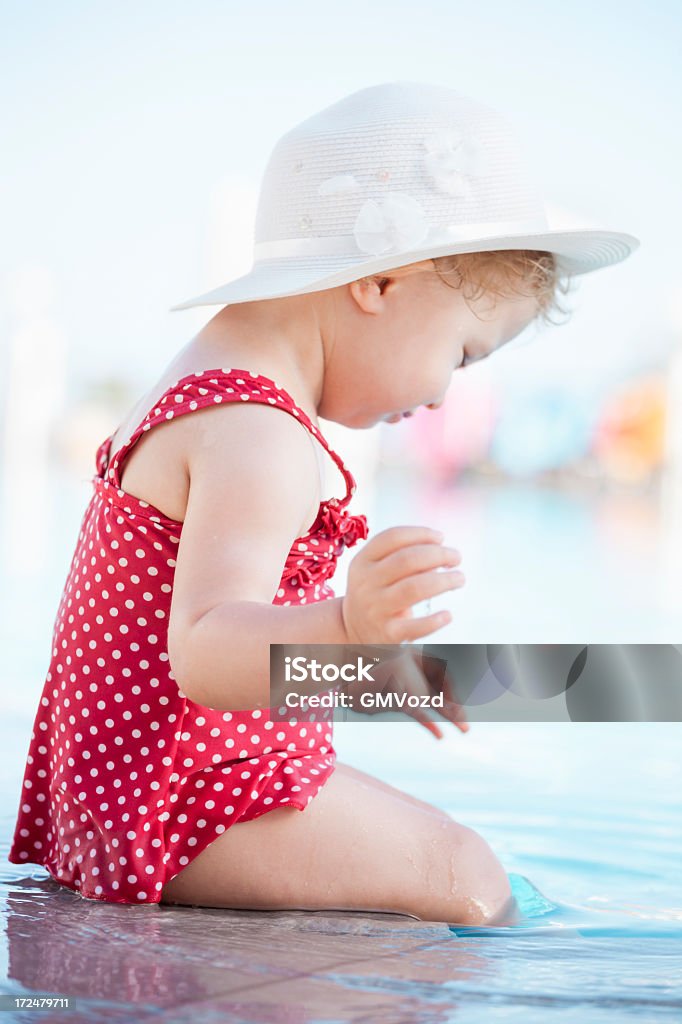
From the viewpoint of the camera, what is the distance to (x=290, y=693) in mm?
855

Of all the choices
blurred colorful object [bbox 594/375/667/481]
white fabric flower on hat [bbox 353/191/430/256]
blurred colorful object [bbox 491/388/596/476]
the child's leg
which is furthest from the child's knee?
blurred colorful object [bbox 491/388/596/476]

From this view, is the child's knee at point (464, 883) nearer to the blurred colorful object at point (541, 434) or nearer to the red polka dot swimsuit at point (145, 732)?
the red polka dot swimsuit at point (145, 732)

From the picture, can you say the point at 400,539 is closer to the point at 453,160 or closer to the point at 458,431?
the point at 453,160

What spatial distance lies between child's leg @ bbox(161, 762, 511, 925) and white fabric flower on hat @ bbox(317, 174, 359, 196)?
19.8 inches

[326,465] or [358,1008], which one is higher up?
[326,465]

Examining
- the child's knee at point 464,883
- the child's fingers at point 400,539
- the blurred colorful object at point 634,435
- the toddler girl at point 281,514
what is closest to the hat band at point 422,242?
the toddler girl at point 281,514

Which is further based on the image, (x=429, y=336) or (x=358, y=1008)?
(x=429, y=336)

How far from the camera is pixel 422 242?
1119mm

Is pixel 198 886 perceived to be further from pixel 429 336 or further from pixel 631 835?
pixel 631 835

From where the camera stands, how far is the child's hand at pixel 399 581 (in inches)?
30.3

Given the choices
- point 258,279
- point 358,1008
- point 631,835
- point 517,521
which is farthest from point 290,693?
point 517,521

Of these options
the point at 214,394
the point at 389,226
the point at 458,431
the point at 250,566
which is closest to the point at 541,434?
the point at 458,431

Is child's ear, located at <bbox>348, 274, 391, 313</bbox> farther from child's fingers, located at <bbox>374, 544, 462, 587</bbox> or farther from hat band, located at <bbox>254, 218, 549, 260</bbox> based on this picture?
child's fingers, located at <bbox>374, 544, 462, 587</bbox>

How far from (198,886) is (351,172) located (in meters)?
0.61
